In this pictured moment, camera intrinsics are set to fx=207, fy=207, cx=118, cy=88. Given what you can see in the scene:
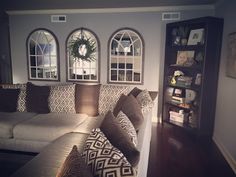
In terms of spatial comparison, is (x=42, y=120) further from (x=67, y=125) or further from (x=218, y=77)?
(x=218, y=77)

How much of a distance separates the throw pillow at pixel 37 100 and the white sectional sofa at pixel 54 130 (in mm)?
93

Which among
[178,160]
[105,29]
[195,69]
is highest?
[105,29]

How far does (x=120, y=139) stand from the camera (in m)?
1.53

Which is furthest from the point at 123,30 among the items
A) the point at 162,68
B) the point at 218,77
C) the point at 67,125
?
the point at 67,125

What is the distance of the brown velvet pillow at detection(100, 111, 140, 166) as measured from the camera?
144 centimetres

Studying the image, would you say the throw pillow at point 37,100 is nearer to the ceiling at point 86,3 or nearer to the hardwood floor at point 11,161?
the hardwood floor at point 11,161

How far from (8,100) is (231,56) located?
3.41 meters

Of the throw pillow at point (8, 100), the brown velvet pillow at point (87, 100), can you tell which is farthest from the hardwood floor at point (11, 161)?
the brown velvet pillow at point (87, 100)

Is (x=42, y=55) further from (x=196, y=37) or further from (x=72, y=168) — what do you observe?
(x=72, y=168)

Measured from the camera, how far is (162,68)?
442cm

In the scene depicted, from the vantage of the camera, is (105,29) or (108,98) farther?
(105,29)

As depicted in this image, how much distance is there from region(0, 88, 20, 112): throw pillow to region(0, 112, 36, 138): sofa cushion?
11 cm

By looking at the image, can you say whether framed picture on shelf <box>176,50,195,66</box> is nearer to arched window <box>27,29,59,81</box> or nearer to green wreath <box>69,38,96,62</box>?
green wreath <box>69,38,96,62</box>

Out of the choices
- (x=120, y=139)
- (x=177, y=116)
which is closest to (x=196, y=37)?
(x=177, y=116)
